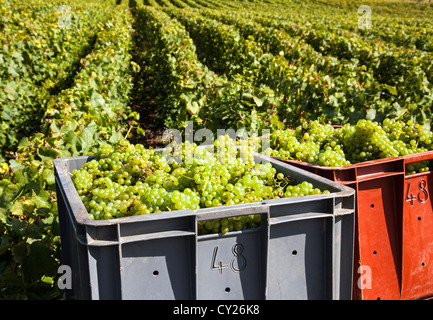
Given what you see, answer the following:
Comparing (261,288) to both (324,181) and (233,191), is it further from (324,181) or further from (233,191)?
(324,181)

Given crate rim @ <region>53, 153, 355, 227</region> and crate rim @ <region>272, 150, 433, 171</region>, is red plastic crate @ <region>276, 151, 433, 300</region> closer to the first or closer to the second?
crate rim @ <region>272, 150, 433, 171</region>

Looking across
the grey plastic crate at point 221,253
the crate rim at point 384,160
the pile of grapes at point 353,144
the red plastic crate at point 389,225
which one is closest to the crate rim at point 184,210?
the grey plastic crate at point 221,253

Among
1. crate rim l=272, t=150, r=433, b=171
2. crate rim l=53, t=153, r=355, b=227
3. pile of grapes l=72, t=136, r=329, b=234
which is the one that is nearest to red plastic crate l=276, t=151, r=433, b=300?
crate rim l=272, t=150, r=433, b=171

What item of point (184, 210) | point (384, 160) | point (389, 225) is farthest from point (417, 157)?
point (184, 210)

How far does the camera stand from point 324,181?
1766 millimetres

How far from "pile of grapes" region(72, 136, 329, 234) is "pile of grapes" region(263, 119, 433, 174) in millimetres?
381

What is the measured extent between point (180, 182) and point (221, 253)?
1.53 feet

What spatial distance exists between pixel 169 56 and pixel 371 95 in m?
3.99

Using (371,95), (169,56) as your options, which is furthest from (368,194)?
(169,56)

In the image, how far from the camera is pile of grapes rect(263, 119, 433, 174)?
234 cm

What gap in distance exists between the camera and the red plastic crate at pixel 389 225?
7.12 feet

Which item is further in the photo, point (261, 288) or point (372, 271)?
point (372, 271)

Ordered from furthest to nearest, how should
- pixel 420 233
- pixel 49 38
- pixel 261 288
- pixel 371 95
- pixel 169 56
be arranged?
pixel 49 38 < pixel 169 56 < pixel 371 95 < pixel 420 233 < pixel 261 288

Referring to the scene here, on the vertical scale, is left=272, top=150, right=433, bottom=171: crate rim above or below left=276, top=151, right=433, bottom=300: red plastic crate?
above
